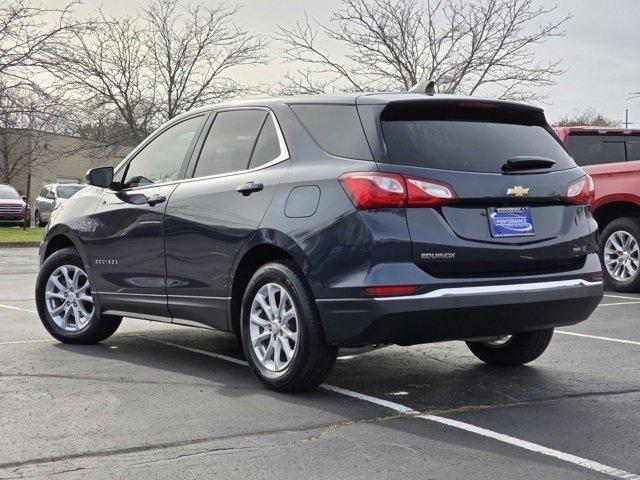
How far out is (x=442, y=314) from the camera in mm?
4773

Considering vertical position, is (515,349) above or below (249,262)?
below

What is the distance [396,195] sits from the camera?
478 cm

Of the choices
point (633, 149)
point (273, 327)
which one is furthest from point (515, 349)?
point (633, 149)

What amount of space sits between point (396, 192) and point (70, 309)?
11.3 ft

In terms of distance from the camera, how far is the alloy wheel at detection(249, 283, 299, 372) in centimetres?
518

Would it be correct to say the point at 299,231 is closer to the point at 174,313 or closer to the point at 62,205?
the point at 174,313

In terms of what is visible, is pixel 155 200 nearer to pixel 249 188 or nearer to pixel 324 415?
pixel 249 188

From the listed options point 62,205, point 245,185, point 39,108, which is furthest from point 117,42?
point 245,185

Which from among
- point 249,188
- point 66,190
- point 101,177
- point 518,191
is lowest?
point 66,190

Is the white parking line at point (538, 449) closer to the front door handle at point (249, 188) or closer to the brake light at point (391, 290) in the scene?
the brake light at point (391, 290)

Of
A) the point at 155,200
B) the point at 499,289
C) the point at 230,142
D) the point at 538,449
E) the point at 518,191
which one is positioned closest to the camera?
the point at 538,449

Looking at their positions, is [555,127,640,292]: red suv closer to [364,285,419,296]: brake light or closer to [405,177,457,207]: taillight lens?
[405,177,457,207]: taillight lens

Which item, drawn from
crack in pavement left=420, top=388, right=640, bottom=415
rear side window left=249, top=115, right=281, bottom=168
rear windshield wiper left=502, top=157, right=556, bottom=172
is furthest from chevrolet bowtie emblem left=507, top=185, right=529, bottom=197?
rear side window left=249, top=115, right=281, bottom=168

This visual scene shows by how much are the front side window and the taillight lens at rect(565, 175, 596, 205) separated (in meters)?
2.51
